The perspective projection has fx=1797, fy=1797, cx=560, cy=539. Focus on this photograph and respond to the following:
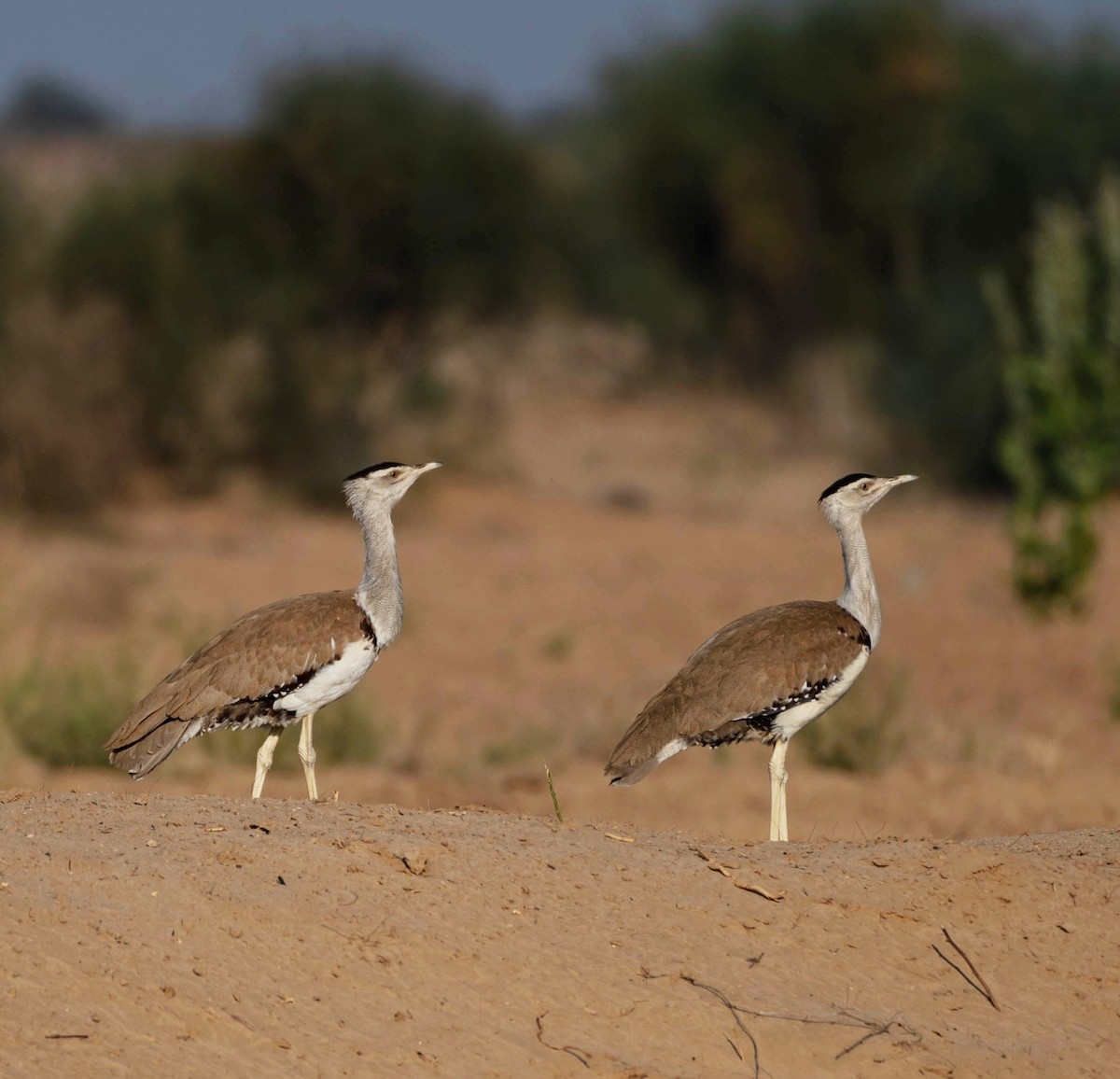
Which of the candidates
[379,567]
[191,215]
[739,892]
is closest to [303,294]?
[191,215]

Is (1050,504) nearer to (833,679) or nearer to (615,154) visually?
(833,679)

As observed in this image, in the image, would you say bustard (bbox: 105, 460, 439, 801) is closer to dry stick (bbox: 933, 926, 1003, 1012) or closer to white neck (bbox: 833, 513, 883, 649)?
white neck (bbox: 833, 513, 883, 649)

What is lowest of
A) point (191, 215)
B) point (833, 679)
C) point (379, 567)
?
point (833, 679)

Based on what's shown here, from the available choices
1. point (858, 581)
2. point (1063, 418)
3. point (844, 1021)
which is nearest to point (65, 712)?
point (858, 581)

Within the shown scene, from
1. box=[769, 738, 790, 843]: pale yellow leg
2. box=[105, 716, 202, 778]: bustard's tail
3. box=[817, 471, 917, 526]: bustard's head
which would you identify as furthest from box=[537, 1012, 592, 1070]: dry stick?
box=[817, 471, 917, 526]: bustard's head

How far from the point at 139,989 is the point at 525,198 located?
22.4m

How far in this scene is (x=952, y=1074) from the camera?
448 cm

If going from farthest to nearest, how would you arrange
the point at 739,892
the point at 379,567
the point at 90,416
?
the point at 90,416
the point at 379,567
the point at 739,892

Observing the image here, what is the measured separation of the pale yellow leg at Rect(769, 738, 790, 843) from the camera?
20.4 ft

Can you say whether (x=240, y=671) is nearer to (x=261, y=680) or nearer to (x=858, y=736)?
(x=261, y=680)

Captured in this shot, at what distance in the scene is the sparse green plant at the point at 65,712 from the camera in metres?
10.0

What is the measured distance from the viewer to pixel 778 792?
632 centimetres

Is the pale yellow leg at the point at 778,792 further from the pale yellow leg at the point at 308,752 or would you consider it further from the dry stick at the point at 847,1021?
the pale yellow leg at the point at 308,752

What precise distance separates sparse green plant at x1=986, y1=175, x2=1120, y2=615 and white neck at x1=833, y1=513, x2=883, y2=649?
5913 millimetres
